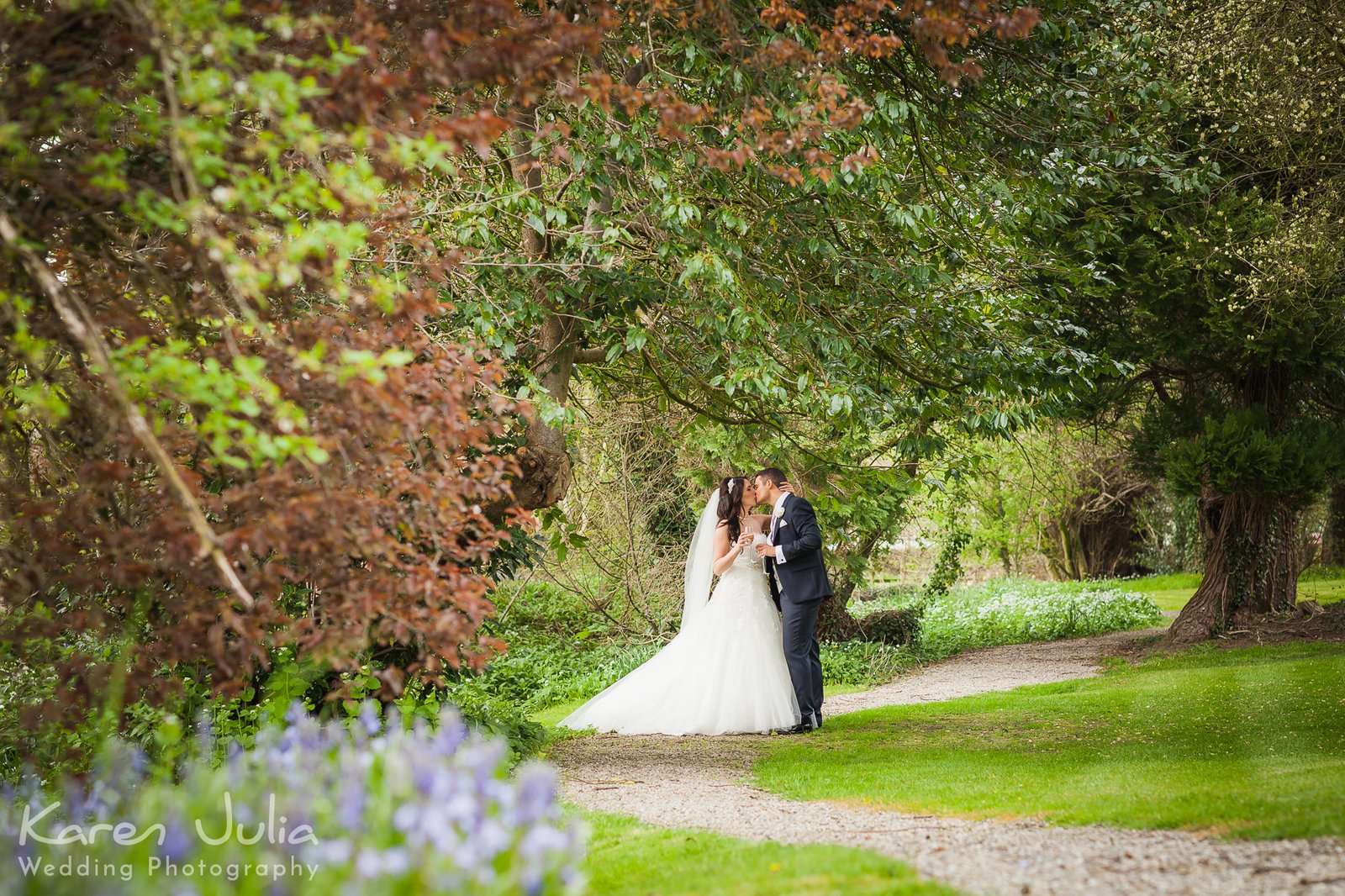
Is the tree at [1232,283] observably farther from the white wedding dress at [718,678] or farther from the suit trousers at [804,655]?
the white wedding dress at [718,678]

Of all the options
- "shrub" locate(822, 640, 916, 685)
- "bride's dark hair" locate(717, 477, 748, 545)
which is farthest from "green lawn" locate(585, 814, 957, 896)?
"shrub" locate(822, 640, 916, 685)

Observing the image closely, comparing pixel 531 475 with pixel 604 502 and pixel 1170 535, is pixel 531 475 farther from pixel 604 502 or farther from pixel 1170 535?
pixel 1170 535

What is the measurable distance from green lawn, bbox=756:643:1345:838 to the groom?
407mm

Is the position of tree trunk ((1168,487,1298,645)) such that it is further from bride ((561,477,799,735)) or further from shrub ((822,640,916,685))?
bride ((561,477,799,735))

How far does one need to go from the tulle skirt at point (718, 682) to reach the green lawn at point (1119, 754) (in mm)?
718

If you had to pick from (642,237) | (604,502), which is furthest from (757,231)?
(604,502)

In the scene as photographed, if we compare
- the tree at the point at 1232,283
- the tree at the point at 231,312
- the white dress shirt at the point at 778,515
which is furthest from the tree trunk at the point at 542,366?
the tree at the point at 1232,283

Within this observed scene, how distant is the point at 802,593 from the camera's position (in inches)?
377

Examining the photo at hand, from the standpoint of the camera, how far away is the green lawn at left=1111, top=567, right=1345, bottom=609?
21.1 metres

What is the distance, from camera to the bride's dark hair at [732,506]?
10406mm

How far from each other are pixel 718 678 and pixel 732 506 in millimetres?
1740

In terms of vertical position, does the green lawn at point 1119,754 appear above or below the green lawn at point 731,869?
below

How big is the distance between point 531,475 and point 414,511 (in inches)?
152

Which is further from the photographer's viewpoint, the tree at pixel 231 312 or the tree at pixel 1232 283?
the tree at pixel 1232 283
